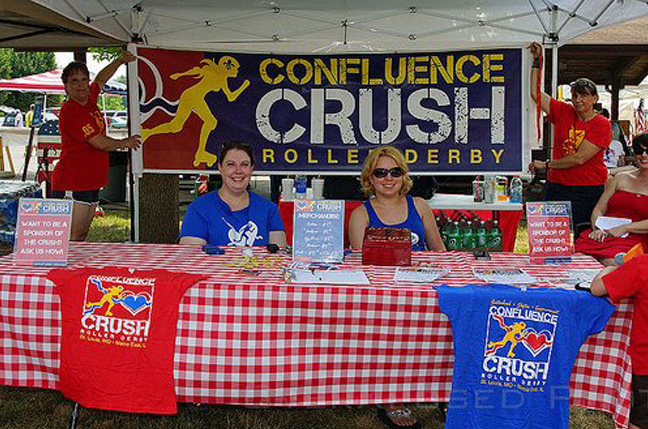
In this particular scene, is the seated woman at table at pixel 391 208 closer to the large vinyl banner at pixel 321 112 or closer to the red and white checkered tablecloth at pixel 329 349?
the red and white checkered tablecloth at pixel 329 349

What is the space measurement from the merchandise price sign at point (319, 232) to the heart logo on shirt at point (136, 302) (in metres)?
0.65

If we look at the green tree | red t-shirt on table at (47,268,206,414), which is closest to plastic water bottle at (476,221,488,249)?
red t-shirt on table at (47,268,206,414)

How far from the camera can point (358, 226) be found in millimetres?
3092

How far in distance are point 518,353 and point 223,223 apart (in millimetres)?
1519

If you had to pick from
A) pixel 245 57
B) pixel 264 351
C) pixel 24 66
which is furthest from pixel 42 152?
pixel 24 66

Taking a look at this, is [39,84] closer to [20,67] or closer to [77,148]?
[77,148]

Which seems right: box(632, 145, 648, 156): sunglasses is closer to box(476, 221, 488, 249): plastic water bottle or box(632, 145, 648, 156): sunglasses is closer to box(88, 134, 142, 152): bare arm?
box(476, 221, 488, 249): plastic water bottle

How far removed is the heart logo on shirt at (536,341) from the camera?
2.05 m

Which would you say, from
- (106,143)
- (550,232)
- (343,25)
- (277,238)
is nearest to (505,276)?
(550,232)

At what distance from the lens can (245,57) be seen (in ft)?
16.3

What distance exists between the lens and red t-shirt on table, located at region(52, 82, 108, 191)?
15.1 feet

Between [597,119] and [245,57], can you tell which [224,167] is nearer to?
[245,57]

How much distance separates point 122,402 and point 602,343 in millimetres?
1486

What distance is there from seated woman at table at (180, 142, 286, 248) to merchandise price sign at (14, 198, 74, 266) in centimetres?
68
